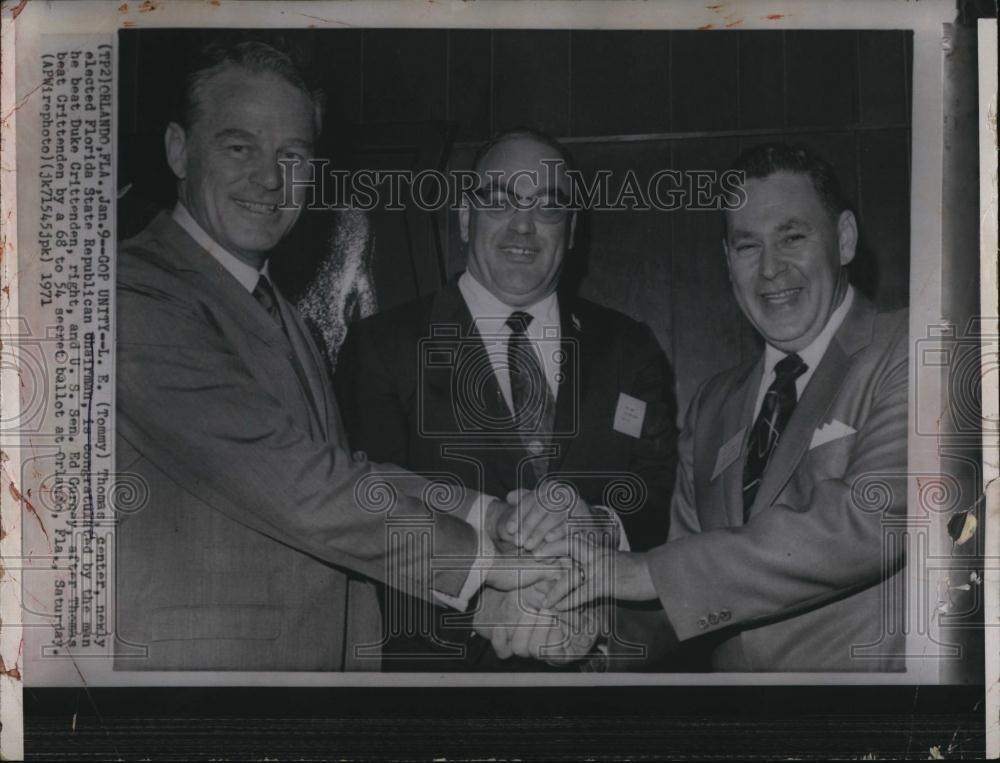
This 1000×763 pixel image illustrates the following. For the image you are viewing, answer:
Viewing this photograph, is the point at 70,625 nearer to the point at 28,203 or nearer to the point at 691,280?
the point at 28,203

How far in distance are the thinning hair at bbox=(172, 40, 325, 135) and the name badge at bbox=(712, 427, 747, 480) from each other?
1.08m

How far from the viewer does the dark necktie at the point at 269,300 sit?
2191 millimetres

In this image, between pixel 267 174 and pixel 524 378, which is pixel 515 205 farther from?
pixel 267 174

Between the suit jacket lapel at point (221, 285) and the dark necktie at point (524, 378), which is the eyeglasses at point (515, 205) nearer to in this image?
the dark necktie at point (524, 378)

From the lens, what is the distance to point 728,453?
2.21 meters

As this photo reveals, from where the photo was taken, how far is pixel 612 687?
2209 mm

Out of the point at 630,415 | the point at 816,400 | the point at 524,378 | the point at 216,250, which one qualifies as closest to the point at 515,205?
the point at 524,378

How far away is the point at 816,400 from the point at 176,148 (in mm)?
1435

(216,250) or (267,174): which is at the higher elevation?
Answer: (267,174)

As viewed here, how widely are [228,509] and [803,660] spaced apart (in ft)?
4.08

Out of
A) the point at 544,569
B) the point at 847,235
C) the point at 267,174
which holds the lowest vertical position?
the point at 544,569

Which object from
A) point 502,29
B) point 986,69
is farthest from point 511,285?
point 986,69

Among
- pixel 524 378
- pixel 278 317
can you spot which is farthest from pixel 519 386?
pixel 278 317

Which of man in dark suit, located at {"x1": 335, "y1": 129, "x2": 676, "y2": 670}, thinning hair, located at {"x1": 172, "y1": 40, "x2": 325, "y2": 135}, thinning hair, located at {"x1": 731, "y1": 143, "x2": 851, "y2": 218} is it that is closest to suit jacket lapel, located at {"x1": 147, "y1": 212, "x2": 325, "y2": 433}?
man in dark suit, located at {"x1": 335, "y1": 129, "x2": 676, "y2": 670}
